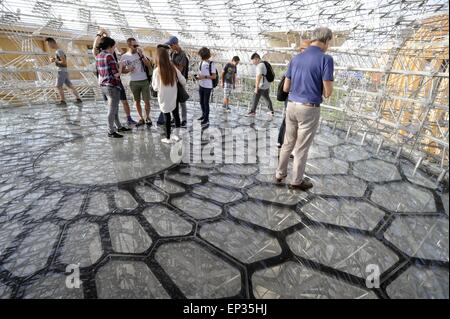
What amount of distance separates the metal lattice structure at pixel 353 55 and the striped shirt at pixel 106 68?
12.4 feet

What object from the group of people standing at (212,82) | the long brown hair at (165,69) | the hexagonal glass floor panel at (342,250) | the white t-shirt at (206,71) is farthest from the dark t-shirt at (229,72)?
the hexagonal glass floor panel at (342,250)

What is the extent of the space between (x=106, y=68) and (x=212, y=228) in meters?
3.60

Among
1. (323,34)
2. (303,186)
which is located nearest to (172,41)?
(323,34)

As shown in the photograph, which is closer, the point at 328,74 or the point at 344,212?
the point at 328,74

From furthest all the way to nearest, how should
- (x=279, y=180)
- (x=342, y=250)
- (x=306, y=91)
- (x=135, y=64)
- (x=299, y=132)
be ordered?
(x=135, y=64) < (x=279, y=180) < (x=299, y=132) < (x=306, y=91) < (x=342, y=250)

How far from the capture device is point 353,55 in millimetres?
7730

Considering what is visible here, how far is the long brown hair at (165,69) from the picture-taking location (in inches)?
154

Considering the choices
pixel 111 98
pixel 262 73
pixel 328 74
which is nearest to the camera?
pixel 328 74

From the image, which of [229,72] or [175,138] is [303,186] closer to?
[175,138]

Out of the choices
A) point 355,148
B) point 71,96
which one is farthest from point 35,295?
point 71,96

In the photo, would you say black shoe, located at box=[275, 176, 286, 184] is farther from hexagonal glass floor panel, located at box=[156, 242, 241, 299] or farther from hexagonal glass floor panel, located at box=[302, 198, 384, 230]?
hexagonal glass floor panel, located at box=[156, 242, 241, 299]

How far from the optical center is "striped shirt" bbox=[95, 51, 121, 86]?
4.44 metres

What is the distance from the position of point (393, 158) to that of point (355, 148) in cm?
64

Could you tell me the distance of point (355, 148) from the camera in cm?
468
